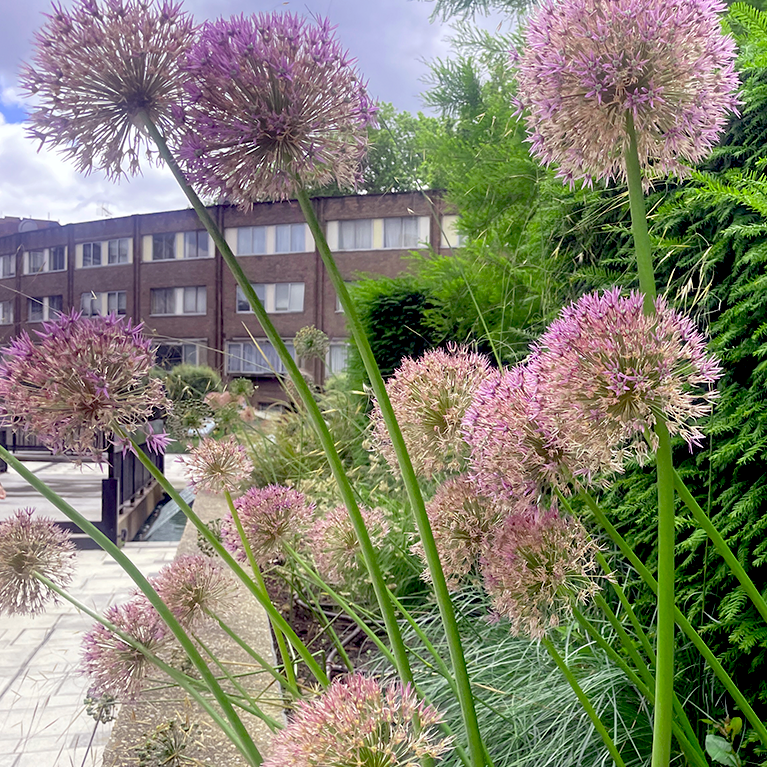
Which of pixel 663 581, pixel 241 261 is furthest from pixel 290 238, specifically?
pixel 663 581

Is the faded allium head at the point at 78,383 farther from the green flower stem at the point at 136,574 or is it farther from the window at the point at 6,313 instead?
the window at the point at 6,313

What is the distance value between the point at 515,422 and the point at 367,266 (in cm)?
348

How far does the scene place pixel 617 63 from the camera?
0.85 feet

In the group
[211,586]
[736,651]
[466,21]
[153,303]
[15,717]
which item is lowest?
[15,717]

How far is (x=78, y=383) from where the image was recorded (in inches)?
10.7

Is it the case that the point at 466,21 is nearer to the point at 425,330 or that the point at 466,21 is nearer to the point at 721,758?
the point at 425,330

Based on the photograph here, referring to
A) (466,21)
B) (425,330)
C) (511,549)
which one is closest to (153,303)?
(425,330)

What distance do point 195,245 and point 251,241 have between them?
1.47ft

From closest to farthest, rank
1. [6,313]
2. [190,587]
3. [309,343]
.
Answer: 1. [190,587]
2. [6,313]
3. [309,343]

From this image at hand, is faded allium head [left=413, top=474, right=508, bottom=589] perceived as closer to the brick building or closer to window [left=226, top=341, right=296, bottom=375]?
the brick building

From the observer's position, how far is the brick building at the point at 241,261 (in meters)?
2.86

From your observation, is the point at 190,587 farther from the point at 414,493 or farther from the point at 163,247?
the point at 163,247

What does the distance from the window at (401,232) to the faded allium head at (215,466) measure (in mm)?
3166

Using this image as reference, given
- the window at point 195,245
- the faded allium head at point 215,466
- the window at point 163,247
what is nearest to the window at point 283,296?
the window at point 195,245
